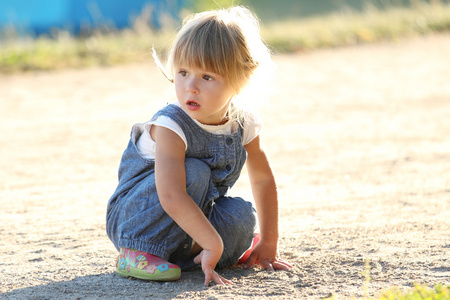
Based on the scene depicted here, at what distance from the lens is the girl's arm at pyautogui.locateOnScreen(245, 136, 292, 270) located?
9.42ft

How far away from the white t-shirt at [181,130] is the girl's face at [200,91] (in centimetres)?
8

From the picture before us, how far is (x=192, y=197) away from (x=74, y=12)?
14.0 meters


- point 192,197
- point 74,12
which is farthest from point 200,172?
point 74,12

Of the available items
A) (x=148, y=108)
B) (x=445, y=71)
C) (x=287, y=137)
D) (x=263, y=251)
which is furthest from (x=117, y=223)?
(x=445, y=71)

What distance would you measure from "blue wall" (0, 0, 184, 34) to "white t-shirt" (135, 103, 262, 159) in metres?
12.7

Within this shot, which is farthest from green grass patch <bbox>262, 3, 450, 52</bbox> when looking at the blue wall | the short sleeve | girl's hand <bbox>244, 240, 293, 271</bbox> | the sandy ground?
girl's hand <bbox>244, 240, 293, 271</bbox>

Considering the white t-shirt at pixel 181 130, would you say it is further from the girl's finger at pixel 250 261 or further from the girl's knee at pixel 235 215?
the girl's finger at pixel 250 261

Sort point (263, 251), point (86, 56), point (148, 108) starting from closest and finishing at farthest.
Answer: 1. point (263, 251)
2. point (148, 108)
3. point (86, 56)

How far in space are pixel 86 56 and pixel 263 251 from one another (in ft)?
25.9

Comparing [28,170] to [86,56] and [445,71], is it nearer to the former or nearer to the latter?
[86,56]

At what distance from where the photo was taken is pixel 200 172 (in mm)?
2641

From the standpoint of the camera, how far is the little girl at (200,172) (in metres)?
2.55

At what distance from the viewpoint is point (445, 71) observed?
936 centimetres

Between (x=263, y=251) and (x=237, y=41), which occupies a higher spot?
(x=237, y=41)
